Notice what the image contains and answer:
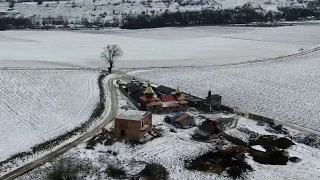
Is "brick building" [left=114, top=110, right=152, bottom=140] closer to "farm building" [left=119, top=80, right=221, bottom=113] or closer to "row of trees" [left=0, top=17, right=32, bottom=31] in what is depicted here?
"farm building" [left=119, top=80, right=221, bottom=113]

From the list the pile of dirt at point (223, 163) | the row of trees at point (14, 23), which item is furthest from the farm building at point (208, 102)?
the row of trees at point (14, 23)

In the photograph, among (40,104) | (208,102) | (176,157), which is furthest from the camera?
(40,104)

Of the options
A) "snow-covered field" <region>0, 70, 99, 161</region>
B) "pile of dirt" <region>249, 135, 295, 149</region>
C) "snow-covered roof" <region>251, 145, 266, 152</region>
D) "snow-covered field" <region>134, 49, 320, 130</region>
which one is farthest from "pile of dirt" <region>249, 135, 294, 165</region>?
"snow-covered field" <region>0, 70, 99, 161</region>

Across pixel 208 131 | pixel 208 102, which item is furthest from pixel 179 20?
pixel 208 131

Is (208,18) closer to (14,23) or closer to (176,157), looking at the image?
(14,23)

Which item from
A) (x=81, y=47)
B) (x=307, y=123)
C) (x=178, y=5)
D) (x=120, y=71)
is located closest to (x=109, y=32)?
(x=81, y=47)

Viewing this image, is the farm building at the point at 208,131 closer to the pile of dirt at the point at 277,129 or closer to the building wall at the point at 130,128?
the building wall at the point at 130,128

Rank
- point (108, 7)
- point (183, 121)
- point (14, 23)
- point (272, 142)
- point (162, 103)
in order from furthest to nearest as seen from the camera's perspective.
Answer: point (108, 7), point (14, 23), point (162, 103), point (183, 121), point (272, 142)
